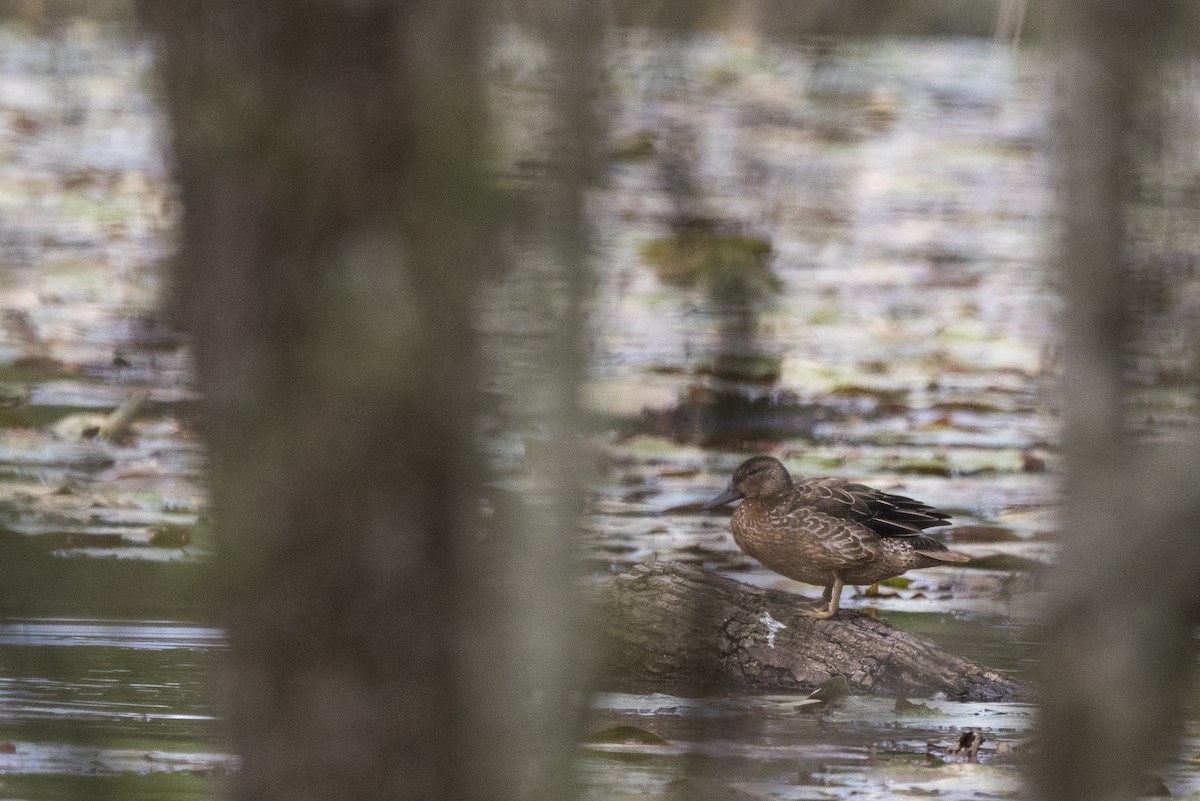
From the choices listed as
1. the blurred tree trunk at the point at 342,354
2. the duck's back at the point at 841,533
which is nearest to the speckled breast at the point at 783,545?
the duck's back at the point at 841,533

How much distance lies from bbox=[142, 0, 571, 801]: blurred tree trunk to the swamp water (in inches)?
2.7

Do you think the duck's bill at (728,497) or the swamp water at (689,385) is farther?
the duck's bill at (728,497)

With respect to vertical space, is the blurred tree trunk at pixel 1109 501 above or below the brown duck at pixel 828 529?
above

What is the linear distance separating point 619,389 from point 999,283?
3140 mm

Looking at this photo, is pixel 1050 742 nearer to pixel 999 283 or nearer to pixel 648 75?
pixel 648 75

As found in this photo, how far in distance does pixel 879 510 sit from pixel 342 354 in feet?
8.51

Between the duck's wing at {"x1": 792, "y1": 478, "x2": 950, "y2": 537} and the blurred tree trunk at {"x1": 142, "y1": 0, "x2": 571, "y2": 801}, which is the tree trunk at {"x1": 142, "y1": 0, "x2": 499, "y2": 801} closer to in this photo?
the blurred tree trunk at {"x1": 142, "y1": 0, "x2": 571, "y2": 801}

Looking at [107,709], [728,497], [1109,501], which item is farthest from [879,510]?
Answer: [1109,501]

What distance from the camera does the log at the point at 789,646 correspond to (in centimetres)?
341

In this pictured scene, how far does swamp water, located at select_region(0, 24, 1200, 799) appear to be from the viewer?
1528 millimetres

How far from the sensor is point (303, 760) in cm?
145

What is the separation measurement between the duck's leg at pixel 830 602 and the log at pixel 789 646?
15mm

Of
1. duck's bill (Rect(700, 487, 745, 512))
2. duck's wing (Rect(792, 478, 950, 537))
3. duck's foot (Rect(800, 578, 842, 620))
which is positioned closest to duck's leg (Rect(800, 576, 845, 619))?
duck's foot (Rect(800, 578, 842, 620))

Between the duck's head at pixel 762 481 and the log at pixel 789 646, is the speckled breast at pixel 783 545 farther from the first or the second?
the log at pixel 789 646
